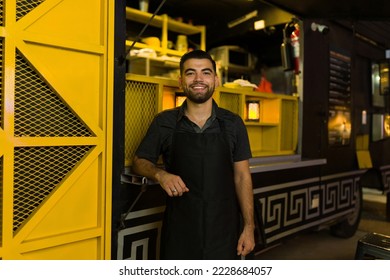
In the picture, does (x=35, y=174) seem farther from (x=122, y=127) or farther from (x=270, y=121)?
(x=270, y=121)

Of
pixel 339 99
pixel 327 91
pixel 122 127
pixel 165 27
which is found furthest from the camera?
pixel 165 27

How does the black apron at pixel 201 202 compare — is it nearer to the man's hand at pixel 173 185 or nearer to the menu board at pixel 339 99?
the man's hand at pixel 173 185

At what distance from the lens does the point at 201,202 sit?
1.68 meters

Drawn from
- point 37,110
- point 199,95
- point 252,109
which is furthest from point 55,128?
point 252,109

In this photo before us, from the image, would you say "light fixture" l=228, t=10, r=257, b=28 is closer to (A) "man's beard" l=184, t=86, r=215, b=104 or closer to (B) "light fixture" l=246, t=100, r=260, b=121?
(B) "light fixture" l=246, t=100, r=260, b=121

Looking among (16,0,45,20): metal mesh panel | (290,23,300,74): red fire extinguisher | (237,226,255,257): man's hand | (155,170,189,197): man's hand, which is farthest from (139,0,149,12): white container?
(237,226,255,257): man's hand

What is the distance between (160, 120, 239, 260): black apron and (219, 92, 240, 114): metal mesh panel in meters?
0.94

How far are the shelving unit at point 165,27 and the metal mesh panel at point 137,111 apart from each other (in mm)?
1600

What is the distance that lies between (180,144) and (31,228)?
75 cm

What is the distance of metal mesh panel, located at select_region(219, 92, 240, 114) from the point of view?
2.67 metres

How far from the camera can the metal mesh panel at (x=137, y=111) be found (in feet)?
6.82

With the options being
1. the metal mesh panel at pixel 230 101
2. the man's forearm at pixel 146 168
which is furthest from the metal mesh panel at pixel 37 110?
the metal mesh panel at pixel 230 101

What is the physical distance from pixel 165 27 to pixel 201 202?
2.82 meters

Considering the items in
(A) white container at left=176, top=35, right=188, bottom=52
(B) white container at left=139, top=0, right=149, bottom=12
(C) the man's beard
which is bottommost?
(C) the man's beard
